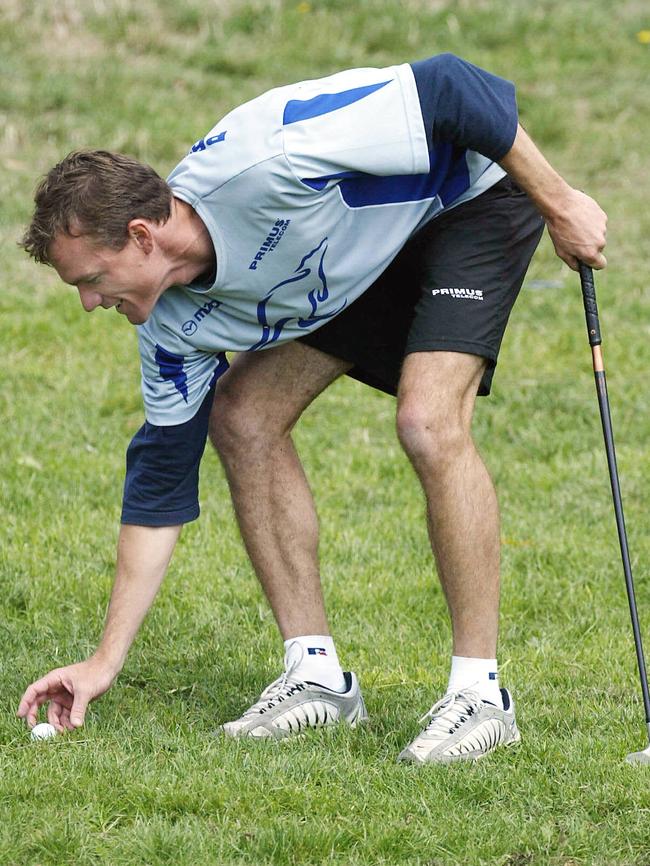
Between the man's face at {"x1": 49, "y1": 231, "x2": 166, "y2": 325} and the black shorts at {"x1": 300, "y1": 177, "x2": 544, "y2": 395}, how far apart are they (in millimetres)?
751

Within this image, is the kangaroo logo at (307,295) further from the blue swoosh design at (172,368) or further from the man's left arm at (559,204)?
the man's left arm at (559,204)

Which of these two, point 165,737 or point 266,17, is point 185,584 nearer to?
point 165,737

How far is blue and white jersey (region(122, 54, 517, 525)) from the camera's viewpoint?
426cm

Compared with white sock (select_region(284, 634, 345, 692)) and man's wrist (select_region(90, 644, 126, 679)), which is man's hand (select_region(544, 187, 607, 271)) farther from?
man's wrist (select_region(90, 644, 126, 679))

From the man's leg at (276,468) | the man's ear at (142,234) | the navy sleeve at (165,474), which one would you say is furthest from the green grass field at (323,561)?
the man's ear at (142,234)

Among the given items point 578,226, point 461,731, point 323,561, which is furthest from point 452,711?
point 323,561

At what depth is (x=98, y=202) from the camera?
421 centimetres

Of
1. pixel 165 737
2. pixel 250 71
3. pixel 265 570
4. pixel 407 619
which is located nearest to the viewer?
pixel 165 737

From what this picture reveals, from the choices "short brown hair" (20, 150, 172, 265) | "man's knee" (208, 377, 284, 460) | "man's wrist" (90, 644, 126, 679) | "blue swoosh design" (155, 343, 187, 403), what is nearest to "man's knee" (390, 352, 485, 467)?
"man's knee" (208, 377, 284, 460)

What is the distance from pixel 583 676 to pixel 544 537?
155 centimetres

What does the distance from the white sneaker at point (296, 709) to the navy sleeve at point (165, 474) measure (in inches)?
25.8

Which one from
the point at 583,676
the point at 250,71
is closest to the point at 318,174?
the point at 583,676

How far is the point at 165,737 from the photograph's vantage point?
457 centimetres

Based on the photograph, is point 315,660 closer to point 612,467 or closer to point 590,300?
point 612,467
